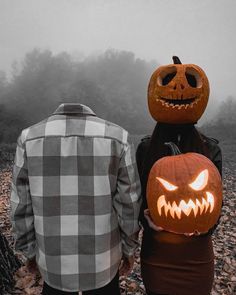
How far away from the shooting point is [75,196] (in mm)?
2012

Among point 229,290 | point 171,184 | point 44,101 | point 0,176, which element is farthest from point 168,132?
point 44,101

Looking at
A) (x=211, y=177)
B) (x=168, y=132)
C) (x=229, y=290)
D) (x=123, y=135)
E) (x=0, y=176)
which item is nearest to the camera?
(x=123, y=135)

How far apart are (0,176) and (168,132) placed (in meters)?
9.30

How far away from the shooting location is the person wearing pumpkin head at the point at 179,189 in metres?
2.14

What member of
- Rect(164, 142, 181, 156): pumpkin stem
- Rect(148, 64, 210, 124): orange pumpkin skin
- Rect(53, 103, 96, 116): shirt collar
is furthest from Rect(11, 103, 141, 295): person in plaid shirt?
Rect(148, 64, 210, 124): orange pumpkin skin

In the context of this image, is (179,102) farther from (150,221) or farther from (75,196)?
(75,196)

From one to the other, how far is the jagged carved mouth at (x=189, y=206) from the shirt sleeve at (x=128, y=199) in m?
0.20

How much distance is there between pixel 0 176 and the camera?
10547 mm

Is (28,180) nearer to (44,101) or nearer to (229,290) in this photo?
(229,290)

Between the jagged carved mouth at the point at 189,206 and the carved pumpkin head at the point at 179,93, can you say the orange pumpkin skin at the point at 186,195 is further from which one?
the carved pumpkin head at the point at 179,93

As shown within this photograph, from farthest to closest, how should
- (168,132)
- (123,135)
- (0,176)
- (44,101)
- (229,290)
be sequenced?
(44,101)
(0,176)
(229,290)
(168,132)
(123,135)

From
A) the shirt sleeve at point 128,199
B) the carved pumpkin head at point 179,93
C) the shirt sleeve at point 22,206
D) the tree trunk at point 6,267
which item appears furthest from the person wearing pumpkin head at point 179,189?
the tree trunk at point 6,267

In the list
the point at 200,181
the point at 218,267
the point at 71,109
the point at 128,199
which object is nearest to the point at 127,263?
the point at 128,199

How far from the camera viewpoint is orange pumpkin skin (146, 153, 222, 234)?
2.12m
